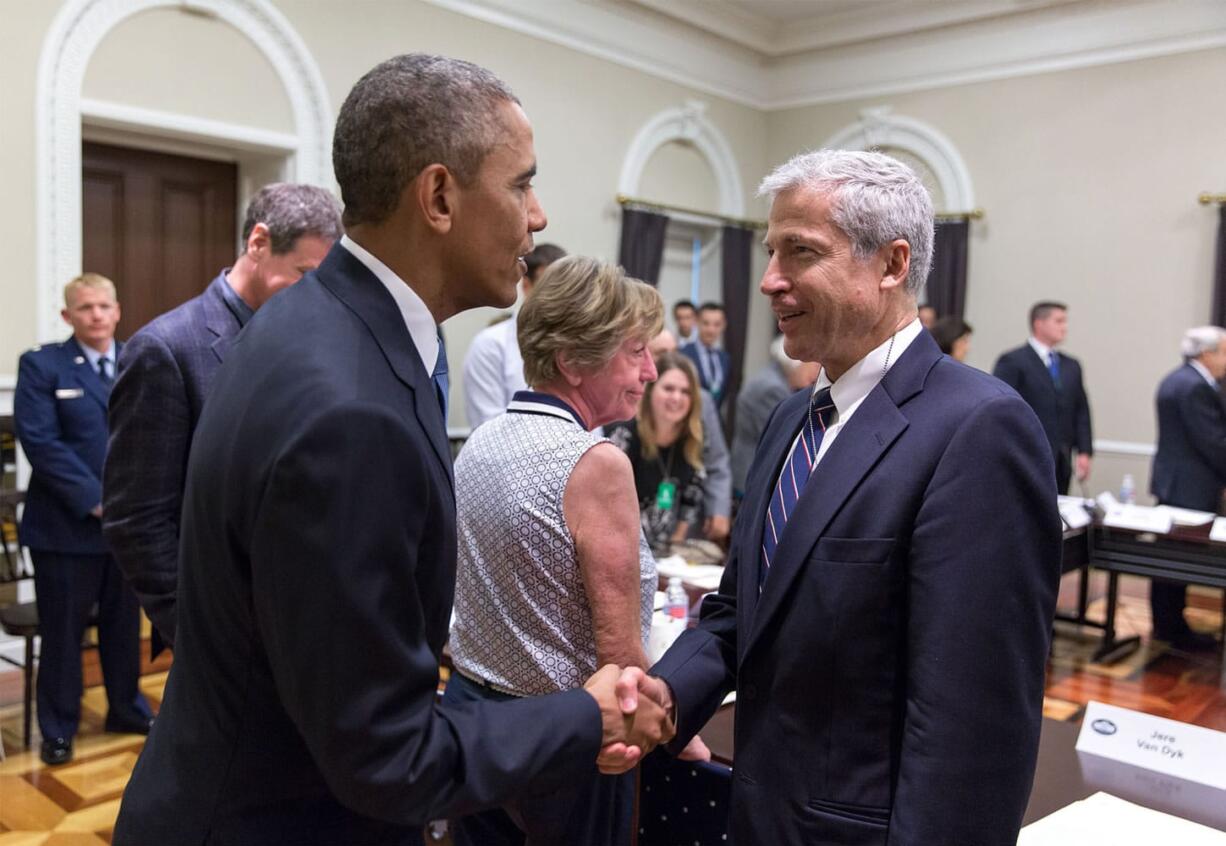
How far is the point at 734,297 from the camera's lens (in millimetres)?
8430

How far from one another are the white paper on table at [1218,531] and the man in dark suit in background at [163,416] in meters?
3.79

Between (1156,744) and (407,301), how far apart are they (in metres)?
1.50

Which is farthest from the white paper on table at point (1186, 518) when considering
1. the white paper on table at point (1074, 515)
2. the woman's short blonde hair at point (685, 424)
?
the woman's short blonde hair at point (685, 424)

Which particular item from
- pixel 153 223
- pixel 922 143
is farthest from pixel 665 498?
pixel 922 143

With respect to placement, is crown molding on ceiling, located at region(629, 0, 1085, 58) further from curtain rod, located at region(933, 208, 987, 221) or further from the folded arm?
the folded arm

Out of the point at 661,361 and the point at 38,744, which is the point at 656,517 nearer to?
the point at 661,361

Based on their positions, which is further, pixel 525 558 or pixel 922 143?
pixel 922 143

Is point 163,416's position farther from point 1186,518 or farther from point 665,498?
point 1186,518

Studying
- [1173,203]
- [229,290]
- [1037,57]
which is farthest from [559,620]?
[1037,57]

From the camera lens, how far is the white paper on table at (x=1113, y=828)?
4.73 feet

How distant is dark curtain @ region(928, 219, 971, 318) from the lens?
7.68 m

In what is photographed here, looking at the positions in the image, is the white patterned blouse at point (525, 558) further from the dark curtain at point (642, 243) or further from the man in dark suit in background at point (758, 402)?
the dark curtain at point (642, 243)

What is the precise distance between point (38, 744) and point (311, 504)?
3358mm

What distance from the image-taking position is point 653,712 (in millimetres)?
1274
